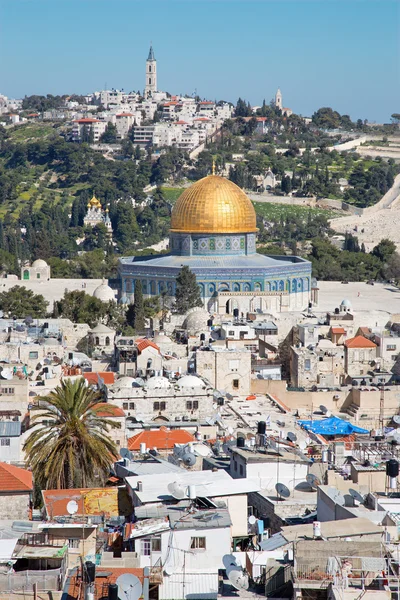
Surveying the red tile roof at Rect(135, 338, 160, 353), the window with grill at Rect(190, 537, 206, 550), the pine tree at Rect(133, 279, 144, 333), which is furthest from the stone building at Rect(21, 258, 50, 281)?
the window with grill at Rect(190, 537, 206, 550)

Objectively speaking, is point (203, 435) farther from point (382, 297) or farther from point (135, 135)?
point (135, 135)

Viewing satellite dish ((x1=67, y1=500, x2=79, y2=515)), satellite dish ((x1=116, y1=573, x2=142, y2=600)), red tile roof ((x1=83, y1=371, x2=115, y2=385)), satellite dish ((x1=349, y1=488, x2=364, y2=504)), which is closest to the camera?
satellite dish ((x1=116, y1=573, x2=142, y2=600))

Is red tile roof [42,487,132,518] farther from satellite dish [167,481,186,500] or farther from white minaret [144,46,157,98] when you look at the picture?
white minaret [144,46,157,98]

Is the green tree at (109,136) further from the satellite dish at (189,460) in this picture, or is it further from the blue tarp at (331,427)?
the satellite dish at (189,460)

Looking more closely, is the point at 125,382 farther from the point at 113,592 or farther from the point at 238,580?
the point at 113,592

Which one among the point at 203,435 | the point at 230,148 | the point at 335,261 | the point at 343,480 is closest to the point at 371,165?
the point at 230,148

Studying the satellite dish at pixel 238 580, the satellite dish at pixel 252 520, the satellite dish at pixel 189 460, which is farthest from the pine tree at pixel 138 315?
the satellite dish at pixel 238 580

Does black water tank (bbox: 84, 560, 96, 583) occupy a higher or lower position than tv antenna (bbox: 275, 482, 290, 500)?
higher
